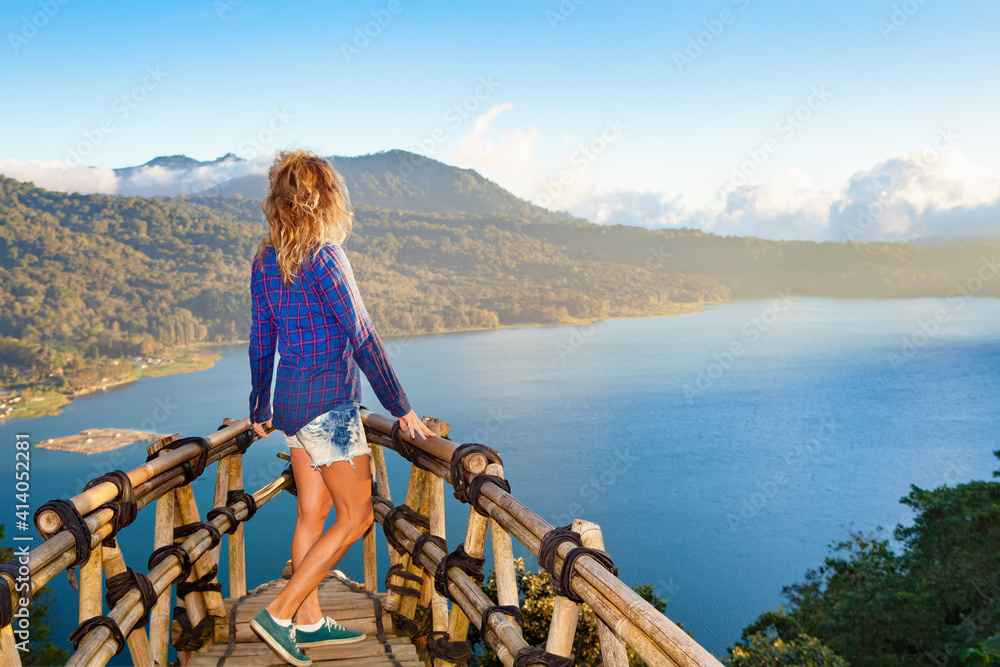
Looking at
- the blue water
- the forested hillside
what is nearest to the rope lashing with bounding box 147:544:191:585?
the blue water

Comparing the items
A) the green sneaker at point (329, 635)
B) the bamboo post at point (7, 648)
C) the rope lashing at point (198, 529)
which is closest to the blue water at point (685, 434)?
the rope lashing at point (198, 529)

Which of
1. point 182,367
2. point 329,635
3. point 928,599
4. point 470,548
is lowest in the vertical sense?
point 182,367

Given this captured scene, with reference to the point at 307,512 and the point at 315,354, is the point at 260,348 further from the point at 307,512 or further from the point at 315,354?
the point at 307,512

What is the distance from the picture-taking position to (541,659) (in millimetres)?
1653

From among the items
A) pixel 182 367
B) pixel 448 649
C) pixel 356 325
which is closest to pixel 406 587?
pixel 448 649

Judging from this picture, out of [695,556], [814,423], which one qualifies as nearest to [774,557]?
[695,556]

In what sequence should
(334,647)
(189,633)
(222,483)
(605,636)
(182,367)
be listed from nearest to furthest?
(605,636)
(334,647)
(189,633)
(222,483)
(182,367)

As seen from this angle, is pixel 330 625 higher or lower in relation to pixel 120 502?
lower

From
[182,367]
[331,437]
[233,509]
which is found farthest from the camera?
[182,367]

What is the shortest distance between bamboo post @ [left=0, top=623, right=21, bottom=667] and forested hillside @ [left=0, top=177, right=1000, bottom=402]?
82.4m

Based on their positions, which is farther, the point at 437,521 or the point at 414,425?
the point at 437,521

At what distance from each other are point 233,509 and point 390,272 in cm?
12296

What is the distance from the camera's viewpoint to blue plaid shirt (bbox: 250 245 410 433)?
80.0 inches

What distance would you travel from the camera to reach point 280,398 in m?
2.09
